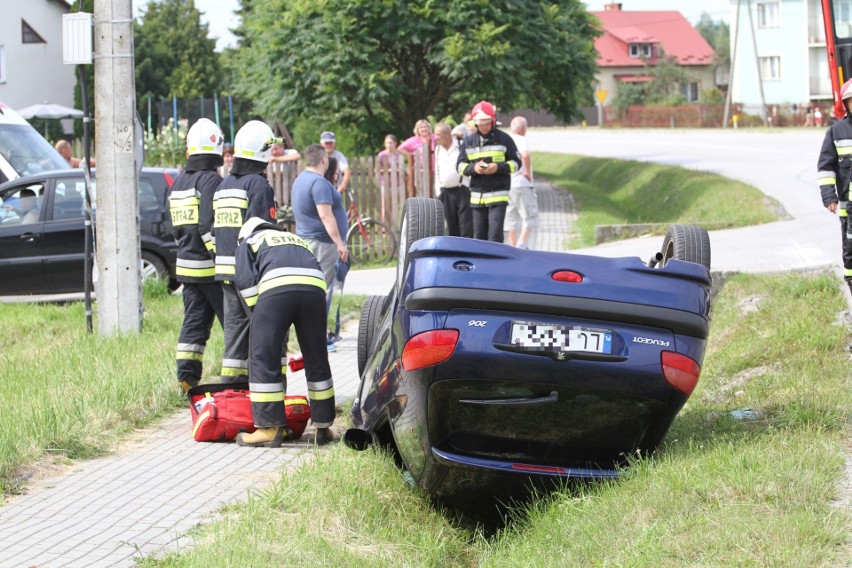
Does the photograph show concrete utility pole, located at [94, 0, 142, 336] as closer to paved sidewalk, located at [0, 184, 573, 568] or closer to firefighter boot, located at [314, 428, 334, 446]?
paved sidewalk, located at [0, 184, 573, 568]

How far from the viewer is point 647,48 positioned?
106 metres

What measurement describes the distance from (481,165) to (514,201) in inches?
106

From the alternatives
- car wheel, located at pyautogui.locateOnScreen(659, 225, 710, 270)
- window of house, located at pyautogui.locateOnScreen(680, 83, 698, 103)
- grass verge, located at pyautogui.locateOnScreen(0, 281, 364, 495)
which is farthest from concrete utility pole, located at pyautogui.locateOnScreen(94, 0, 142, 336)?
window of house, located at pyautogui.locateOnScreen(680, 83, 698, 103)

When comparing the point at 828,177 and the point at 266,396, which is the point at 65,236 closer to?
the point at 266,396

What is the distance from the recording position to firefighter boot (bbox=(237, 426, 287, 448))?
24.0 feet

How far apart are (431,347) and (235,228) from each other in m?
3.24

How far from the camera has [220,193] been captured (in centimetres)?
798

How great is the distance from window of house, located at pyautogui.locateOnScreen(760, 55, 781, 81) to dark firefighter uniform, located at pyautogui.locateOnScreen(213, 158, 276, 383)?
73033 millimetres

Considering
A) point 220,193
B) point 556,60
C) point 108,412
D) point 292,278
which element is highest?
point 556,60

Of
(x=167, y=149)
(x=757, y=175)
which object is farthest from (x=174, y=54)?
(x=757, y=175)

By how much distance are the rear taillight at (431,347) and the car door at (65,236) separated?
10632 mm

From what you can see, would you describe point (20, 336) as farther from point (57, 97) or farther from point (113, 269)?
point (57, 97)

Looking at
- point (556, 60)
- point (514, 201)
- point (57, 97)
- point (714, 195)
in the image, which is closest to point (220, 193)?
point (514, 201)

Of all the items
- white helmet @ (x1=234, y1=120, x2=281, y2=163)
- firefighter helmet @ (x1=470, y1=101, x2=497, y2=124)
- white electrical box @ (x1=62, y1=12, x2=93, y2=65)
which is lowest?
white helmet @ (x1=234, y1=120, x2=281, y2=163)
